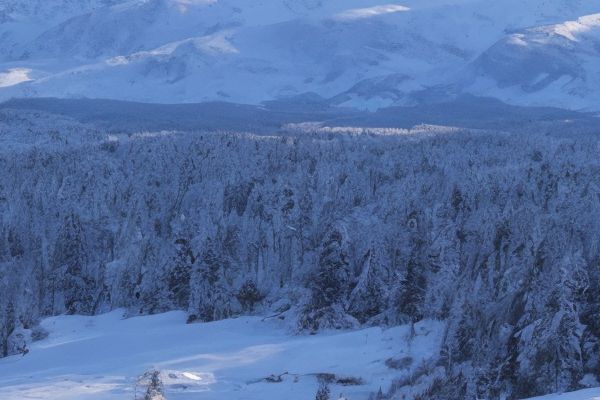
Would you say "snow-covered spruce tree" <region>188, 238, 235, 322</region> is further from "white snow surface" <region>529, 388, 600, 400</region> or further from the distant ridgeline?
"white snow surface" <region>529, 388, 600, 400</region>

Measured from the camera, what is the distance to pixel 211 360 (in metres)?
16.5

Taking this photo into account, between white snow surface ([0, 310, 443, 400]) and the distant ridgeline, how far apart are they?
810mm

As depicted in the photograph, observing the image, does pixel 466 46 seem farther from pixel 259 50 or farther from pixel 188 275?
pixel 188 275

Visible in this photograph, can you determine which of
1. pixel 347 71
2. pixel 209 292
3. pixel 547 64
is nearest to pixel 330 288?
pixel 209 292

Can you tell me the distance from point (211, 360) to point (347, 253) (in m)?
5.92

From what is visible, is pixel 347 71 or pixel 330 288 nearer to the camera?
pixel 330 288

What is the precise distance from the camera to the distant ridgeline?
15133mm

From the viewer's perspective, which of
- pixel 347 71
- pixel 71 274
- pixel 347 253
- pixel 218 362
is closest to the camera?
pixel 218 362

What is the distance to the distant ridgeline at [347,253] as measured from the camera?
1513cm

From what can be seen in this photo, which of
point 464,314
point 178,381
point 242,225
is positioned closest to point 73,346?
point 178,381

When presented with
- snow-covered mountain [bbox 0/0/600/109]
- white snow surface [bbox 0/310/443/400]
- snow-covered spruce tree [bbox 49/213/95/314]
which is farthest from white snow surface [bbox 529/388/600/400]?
snow-covered mountain [bbox 0/0/600/109]

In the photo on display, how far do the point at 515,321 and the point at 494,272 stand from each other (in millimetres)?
3115

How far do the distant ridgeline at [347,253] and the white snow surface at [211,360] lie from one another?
31.9 inches

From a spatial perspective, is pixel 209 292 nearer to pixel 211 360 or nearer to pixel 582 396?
pixel 211 360
